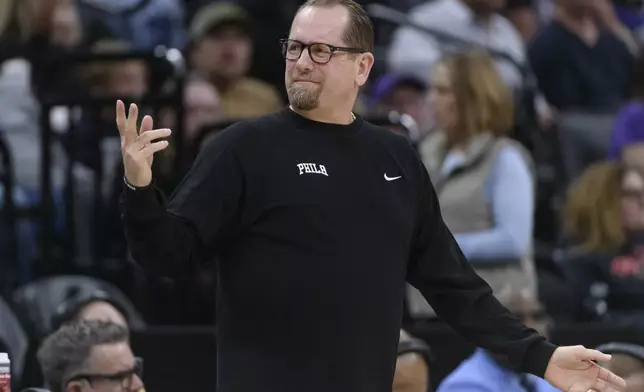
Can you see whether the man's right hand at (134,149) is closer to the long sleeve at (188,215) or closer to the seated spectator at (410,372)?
the long sleeve at (188,215)

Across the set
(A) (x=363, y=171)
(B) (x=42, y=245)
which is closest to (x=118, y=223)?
(B) (x=42, y=245)

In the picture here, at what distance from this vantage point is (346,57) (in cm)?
439

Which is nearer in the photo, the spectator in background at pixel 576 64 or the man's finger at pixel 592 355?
the man's finger at pixel 592 355

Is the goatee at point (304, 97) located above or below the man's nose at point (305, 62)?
below

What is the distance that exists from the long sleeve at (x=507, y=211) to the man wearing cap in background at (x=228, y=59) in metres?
1.81

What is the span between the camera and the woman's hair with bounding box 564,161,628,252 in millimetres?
8609

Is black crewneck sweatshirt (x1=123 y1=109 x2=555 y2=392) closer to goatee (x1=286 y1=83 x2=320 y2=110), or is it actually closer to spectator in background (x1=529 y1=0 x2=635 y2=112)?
goatee (x1=286 y1=83 x2=320 y2=110)

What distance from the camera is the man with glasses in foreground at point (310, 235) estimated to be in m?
4.23

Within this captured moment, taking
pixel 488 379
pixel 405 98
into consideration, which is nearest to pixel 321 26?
pixel 488 379

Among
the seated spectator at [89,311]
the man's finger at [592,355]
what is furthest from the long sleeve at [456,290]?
the seated spectator at [89,311]

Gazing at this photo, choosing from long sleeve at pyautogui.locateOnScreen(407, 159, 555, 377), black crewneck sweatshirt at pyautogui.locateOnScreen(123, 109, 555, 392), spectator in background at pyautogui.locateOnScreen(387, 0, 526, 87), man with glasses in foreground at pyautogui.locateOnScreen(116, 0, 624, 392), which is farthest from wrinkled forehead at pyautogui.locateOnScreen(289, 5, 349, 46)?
spectator in background at pyautogui.locateOnScreen(387, 0, 526, 87)

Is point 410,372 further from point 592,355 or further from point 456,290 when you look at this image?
point 592,355

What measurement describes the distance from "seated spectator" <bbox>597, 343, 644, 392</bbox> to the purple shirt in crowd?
3259 mm

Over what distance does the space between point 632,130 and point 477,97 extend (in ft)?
6.29
